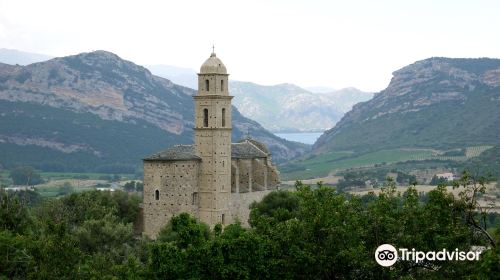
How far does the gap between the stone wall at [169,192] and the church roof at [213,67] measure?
254 inches

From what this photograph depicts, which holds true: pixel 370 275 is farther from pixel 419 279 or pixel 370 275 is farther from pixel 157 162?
pixel 157 162

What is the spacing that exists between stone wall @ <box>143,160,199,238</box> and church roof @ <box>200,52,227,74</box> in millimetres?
6463

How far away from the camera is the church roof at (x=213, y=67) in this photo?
67000 millimetres

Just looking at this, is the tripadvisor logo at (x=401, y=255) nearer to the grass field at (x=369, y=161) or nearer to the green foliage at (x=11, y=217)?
the green foliage at (x=11, y=217)

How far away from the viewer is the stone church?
6662cm

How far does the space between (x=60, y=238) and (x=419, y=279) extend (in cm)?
1602

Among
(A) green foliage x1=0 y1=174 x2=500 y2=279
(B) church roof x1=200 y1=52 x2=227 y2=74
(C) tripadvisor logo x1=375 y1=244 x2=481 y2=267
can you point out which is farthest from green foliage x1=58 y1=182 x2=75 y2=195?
(C) tripadvisor logo x1=375 y1=244 x2=481 y2=267

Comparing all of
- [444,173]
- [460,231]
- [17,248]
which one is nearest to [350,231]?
[460,231]

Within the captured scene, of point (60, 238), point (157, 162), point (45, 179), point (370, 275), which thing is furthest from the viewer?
point (45, 179)

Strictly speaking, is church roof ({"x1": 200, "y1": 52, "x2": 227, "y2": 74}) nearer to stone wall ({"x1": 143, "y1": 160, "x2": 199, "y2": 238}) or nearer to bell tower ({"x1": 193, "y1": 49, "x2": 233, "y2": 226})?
bell tower ({"x1": 193, "y1": 49, "x2": 233, "y2": 226})

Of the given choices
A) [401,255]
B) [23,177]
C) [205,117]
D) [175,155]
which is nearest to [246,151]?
[205,117]

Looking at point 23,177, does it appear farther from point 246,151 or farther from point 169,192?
point 169,192

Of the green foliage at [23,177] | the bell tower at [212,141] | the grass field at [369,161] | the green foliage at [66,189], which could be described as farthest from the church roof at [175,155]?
the grass field at [369,161]

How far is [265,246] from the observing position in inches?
1474
